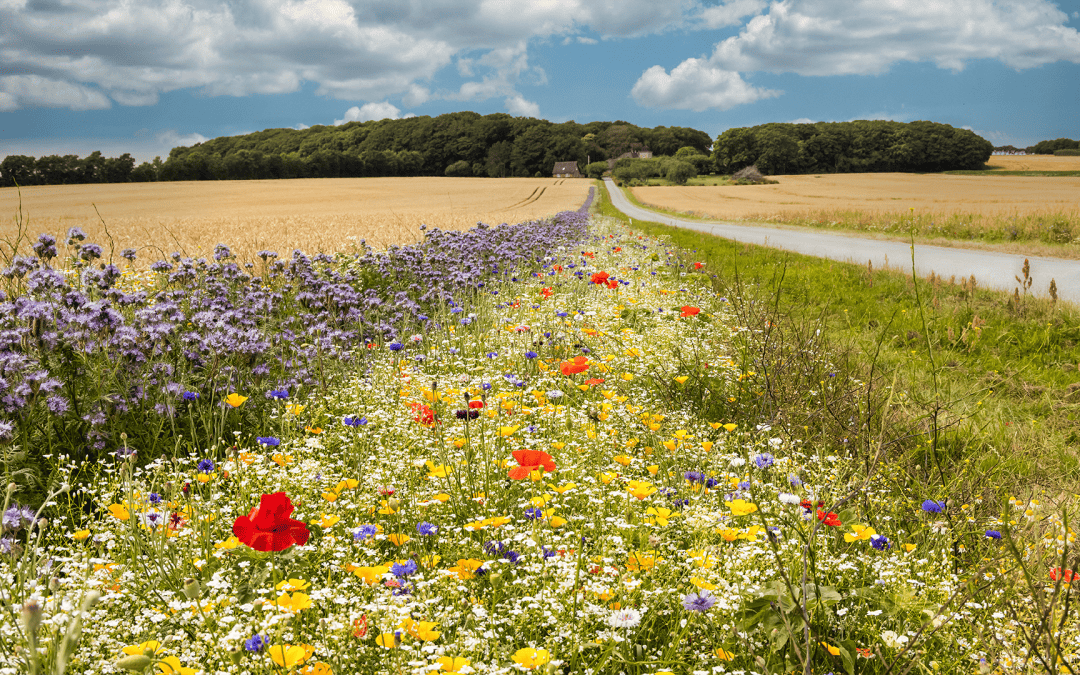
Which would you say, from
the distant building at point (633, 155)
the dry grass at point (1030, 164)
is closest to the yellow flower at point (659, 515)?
the dry grass at point (1030, 164)

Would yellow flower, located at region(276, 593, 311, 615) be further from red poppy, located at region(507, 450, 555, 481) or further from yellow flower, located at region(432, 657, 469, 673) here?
red poppy, located at region(507, 450, 555, 481)

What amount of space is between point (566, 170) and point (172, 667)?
115 m

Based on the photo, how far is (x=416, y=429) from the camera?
12.5 ft

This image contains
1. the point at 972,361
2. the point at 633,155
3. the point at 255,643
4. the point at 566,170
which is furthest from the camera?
the point at 633,155

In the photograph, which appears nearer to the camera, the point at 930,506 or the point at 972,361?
the point at 930,506

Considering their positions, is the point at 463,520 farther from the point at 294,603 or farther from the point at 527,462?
the point at 294,603

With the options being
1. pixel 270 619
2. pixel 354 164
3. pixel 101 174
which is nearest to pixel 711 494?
pixel 270 619

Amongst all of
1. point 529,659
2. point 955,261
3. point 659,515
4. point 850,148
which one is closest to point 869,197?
point 955,261

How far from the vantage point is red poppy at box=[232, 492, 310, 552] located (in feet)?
5.65

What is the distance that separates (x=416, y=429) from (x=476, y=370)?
1.16 m

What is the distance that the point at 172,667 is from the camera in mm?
1680

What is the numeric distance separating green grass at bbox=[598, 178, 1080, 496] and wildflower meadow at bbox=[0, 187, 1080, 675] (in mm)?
565

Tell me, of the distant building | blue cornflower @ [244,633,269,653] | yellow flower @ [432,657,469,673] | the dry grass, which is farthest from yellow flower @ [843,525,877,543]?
the distant building

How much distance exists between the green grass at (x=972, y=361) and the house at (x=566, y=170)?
4159 inches
